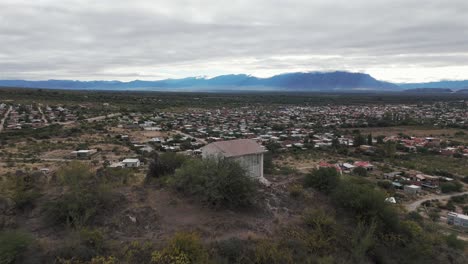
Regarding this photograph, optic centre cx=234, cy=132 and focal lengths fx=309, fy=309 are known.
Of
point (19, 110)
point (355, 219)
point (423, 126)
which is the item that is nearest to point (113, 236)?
point (355, 219)

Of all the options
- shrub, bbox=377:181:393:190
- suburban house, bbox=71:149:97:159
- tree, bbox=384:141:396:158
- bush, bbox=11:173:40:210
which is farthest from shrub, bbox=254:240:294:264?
tree, bbox=384:141:396:158

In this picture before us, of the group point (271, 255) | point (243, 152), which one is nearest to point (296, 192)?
point (243, 152)

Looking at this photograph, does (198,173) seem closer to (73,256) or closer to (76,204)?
(76,204)

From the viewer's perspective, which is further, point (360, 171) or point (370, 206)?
point (360, 171)

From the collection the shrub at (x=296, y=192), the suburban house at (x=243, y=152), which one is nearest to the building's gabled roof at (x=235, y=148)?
the suburban house at (x=243, y=152)

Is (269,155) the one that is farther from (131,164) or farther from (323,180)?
(323,180)

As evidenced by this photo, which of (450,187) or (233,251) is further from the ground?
(233,251)

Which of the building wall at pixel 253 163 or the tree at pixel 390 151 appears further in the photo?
the tree at pixel 390 151

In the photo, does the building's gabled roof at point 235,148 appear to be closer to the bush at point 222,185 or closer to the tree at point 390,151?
the bush at point 222,185
